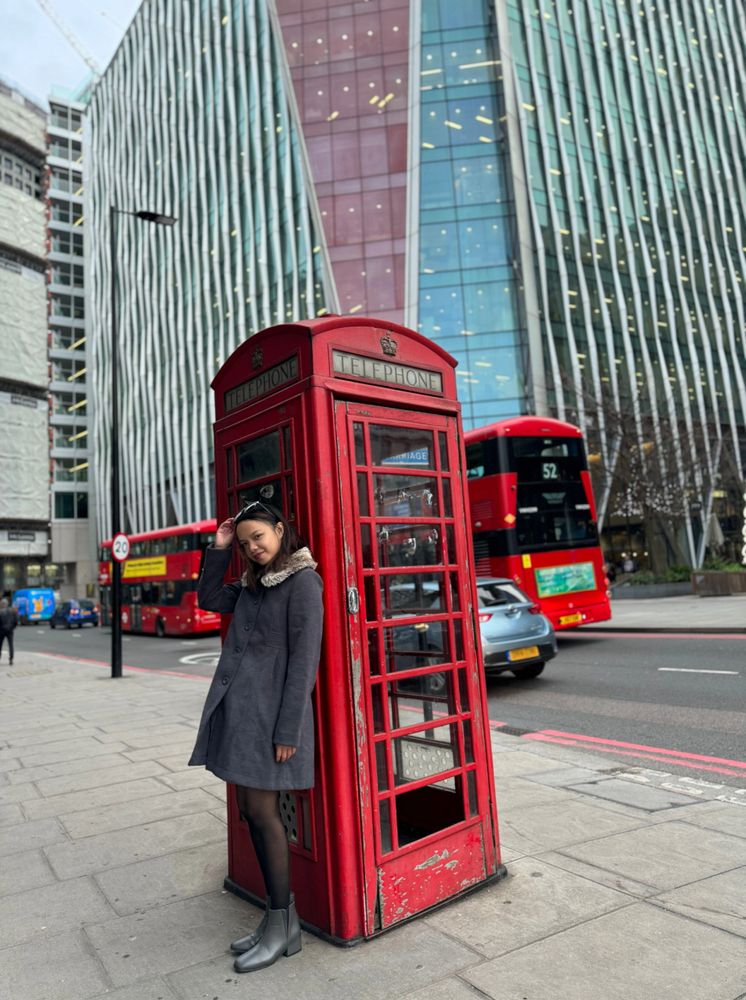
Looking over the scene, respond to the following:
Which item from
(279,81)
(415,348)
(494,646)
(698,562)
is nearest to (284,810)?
(415,348)

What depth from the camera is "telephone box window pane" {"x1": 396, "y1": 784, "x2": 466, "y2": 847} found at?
330cm

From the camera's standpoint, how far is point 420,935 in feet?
8.80

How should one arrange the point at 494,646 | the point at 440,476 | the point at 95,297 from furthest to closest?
the point at 95,297, the point at 494,646, the point at 440,476

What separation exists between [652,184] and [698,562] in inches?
875

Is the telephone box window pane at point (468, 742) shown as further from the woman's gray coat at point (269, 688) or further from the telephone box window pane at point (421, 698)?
the woman's gray coat at point (269, 688)

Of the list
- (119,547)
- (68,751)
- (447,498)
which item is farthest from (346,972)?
(119,547)

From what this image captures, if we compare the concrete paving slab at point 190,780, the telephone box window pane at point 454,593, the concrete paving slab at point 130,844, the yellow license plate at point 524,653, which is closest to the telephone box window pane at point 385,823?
the telephone box window pane at point 454,593

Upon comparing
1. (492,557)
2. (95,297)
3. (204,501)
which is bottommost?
(492,557)

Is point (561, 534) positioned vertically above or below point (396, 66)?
below

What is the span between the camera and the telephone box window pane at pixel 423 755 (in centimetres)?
334

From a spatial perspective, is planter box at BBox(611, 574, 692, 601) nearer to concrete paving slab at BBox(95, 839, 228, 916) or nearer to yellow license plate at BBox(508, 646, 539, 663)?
yellow license plate at BBox(508, 646, 539, 663)

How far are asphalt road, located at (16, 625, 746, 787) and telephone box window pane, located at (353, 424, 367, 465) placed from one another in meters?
3.76

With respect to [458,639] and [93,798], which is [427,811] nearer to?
[458,639]

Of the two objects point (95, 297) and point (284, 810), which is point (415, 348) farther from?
point (95, 297)
